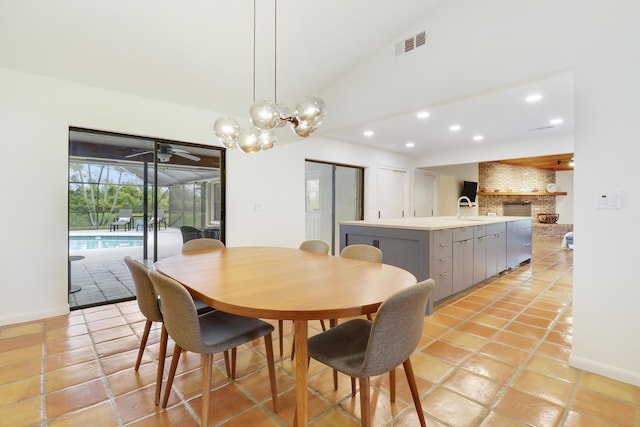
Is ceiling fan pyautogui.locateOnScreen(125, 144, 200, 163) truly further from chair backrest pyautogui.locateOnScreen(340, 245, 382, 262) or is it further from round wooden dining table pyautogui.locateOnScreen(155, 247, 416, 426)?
chair backrest pyautogui.locateOnScreen(340, 245, 382, 262)

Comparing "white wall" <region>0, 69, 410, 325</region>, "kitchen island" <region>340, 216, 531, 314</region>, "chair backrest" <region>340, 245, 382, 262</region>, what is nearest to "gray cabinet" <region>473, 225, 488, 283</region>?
"kitchen island" <region>340, 216, 531, 314</region>

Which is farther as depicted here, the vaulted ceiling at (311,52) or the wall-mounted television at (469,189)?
the wall-mounted television at (469,189)

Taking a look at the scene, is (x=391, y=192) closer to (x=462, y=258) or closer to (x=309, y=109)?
(x=462, y=258)

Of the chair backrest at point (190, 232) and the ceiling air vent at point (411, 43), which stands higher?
the ceiling air vent at point (411, 43)

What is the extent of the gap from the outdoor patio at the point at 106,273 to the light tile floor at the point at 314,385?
73cm

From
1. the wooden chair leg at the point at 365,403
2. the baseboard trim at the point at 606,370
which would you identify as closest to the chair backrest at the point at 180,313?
the wooden chair leg at the point at 365,403

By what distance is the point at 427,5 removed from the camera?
279 centimetres

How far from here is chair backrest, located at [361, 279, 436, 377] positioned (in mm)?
1131

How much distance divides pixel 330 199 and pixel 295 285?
432 cm

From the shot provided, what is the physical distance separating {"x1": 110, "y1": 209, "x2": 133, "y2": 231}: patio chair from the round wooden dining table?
124 inches

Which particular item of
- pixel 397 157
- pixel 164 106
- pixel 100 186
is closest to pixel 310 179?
pixel 397 157

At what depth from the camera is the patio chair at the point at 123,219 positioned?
4.75m

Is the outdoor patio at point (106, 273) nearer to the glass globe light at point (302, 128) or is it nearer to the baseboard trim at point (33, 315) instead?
the baseboard trim at point (33, 315)

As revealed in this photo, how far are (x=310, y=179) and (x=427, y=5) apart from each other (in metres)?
3.31
